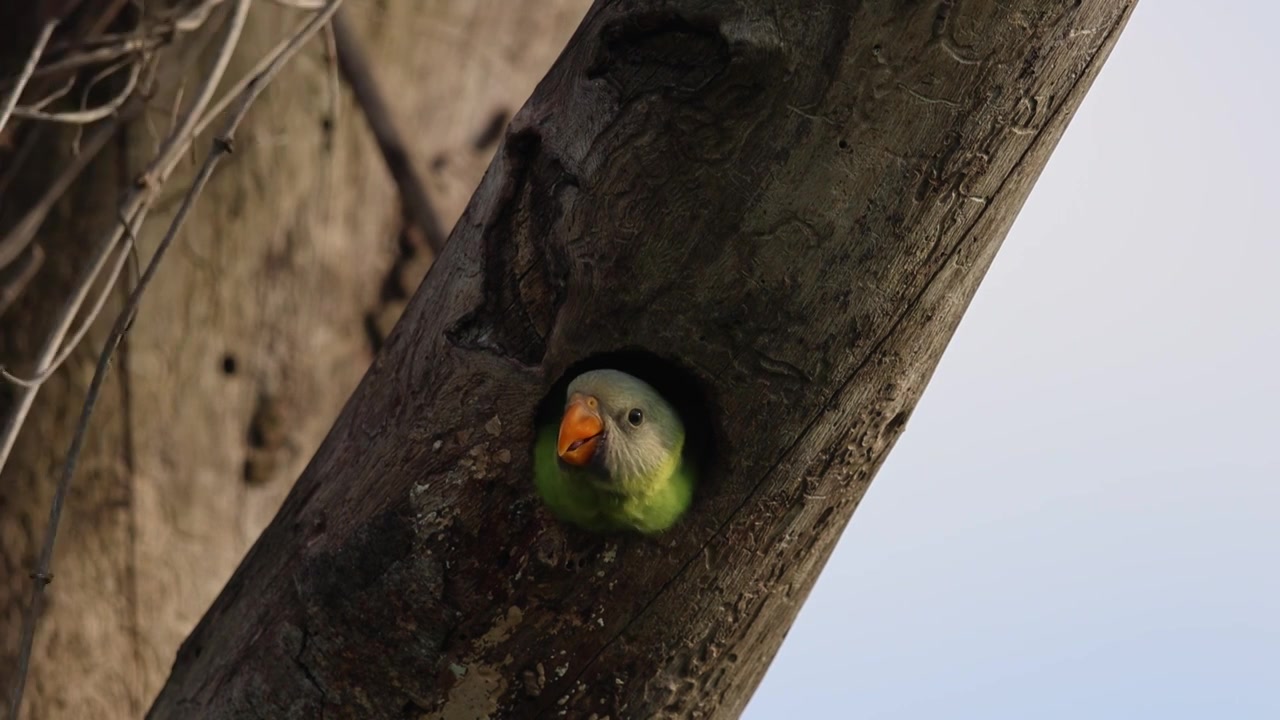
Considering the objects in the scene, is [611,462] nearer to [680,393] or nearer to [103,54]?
[680,393]

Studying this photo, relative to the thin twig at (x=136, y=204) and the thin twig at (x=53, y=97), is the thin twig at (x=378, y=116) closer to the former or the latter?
the thin twig at (x=53, y=97)

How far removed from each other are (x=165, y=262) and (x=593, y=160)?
133 cm

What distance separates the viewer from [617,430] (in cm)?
137

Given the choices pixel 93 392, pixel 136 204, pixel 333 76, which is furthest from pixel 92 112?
pixel 93 392

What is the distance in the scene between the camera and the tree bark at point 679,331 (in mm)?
1260

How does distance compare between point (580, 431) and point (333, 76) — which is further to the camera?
point (333, 76)

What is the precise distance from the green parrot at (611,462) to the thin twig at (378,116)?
1.20 m

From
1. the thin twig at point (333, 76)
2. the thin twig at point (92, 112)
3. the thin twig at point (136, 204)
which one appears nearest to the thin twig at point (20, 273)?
the thin twig at point (92, 112)

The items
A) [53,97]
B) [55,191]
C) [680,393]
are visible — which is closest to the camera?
[680,393]

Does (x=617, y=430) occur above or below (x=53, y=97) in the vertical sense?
below

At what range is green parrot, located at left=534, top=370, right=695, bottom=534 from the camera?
1346 mm

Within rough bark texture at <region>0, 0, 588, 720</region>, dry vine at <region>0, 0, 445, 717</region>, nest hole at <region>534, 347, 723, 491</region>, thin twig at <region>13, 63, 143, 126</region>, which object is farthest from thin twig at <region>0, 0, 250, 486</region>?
nest hole at <region>534, 347, 723, 491</region>

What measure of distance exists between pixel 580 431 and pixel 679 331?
6.3 inches

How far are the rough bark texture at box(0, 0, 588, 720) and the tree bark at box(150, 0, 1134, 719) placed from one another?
984 millimetres
